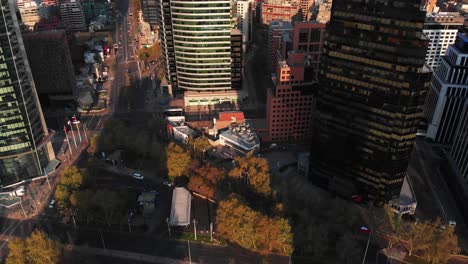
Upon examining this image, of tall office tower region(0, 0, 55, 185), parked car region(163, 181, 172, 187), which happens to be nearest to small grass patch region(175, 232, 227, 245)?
parked car region(163, 181, 172, 187)

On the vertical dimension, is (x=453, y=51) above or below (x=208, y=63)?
above

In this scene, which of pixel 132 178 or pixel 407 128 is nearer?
pixel 407 128

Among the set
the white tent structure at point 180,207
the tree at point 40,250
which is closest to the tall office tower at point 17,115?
the tree at point 40,250

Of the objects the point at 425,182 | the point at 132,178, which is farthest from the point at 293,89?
the point at 132,178

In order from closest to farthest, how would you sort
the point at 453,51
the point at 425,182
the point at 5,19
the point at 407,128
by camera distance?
the point at 407,128, the point at 5,19, the point at 425,182, the point at 453,51

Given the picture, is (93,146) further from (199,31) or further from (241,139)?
(199,31)

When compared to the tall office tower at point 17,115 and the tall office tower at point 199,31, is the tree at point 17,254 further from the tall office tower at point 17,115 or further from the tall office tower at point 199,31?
the tall office tower at point 199,31

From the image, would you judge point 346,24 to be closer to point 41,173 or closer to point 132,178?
point 132,178
